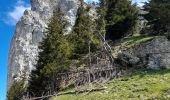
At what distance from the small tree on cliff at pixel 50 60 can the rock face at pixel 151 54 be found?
290 inches

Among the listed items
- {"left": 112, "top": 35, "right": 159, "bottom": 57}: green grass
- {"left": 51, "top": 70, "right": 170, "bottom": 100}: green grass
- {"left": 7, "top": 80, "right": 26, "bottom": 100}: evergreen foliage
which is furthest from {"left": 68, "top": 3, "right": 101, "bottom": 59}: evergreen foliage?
{"left": 7, "top": 80, "right": 26, "bottom": 100}: evergreen foliage

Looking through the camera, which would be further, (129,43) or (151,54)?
(129,43)

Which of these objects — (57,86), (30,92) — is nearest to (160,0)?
(57,86)

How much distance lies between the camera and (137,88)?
3866cm

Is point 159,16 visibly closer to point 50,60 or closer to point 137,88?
point 50,60

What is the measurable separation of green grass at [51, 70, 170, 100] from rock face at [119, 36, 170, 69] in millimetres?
1386

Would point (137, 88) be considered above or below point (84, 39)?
below

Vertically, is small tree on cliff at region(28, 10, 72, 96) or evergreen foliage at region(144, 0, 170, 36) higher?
evergreen foliage at region(144, 0, 170, 36)

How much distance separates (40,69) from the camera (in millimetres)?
50781

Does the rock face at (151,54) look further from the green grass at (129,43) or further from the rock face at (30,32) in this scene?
the rock face at (30,32)

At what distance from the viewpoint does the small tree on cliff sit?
4991 centimetres

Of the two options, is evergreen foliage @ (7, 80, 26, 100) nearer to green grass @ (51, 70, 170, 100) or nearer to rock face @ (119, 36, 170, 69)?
green grass @ (51, 70, 170, 100)

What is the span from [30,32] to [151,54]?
295ft

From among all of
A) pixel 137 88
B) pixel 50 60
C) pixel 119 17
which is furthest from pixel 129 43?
pixel 137 88
